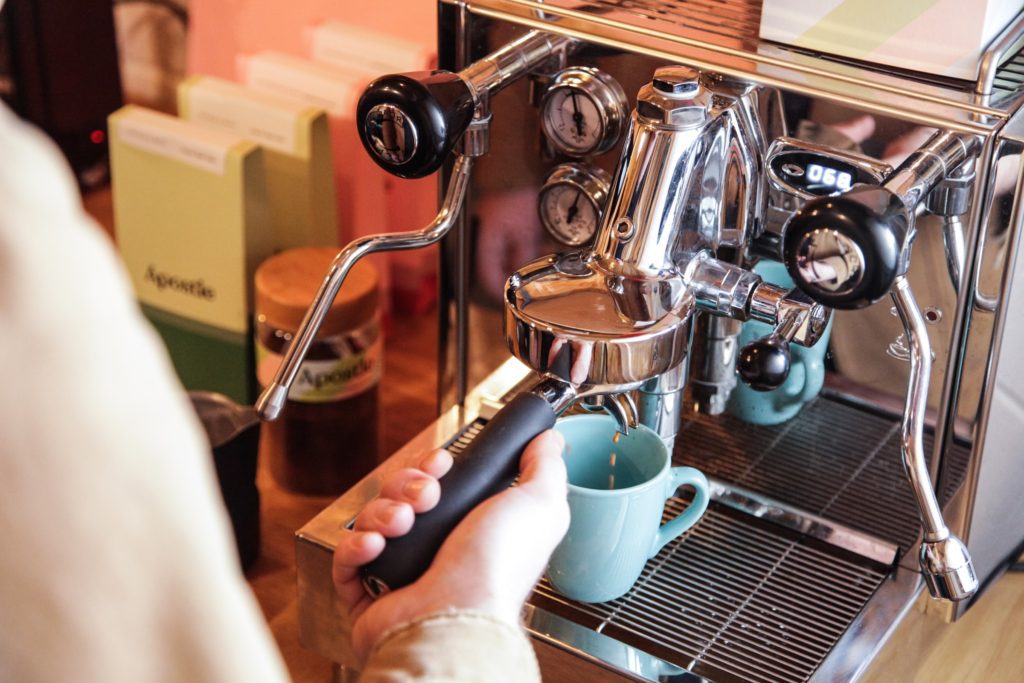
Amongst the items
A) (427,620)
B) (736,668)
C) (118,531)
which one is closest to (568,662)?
(736,668)

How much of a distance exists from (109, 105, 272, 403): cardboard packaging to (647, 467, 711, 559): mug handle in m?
0.45

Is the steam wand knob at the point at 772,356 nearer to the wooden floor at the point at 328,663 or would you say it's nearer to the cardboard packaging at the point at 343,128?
the wooden floor at the point at 328,663

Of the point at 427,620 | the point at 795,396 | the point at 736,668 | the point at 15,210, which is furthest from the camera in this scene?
the point at 795,396

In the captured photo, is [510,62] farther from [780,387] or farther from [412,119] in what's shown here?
[780,387]

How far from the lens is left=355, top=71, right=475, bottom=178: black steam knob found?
1.82 feet

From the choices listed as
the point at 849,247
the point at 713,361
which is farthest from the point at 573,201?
the point at 849,247

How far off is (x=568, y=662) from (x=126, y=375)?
371mm

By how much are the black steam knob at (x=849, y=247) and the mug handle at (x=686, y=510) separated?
0.46ft

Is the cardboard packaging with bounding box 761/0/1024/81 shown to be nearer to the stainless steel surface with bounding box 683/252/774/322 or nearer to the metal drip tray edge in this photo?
the stainless steel surface with bounding box 683/252/774/322

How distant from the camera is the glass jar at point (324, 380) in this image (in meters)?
0.84

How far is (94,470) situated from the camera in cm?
24

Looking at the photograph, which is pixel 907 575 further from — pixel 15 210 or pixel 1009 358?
pixel 15 210

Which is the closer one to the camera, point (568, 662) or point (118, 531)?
point (118, 531)

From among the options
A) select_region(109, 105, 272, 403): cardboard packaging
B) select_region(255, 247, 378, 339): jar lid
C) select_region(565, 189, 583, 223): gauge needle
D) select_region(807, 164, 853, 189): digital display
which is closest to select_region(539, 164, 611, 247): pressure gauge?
select_region(565, 189, 583, 223): gauge needle
